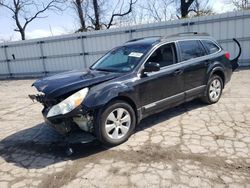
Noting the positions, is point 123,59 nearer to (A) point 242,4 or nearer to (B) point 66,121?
(B) point 66,121

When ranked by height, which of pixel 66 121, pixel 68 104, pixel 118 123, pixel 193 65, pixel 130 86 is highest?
pixel 193 65

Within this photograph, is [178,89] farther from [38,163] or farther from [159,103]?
[38,163]

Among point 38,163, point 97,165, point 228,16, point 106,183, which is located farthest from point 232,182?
point 228,16

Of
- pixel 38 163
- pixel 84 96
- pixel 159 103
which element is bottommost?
pixel 38 163

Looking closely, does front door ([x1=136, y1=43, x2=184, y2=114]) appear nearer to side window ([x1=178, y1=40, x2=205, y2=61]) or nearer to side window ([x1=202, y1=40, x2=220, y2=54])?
side window ([x1=178, y1=40, x2=205, y2=61])

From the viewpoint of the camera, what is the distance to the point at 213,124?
15.7 ft

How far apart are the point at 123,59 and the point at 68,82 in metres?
1.33

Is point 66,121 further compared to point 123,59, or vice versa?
point 123,59

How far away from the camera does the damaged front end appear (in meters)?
3.76

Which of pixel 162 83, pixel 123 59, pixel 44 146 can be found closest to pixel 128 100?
pixel 162 83

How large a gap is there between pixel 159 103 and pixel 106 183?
2.00 meters

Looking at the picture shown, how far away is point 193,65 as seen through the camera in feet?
17.3

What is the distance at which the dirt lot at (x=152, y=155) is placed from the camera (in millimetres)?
3227

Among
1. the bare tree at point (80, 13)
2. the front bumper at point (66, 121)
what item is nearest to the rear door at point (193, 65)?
the front bumper at point (66, 121)
